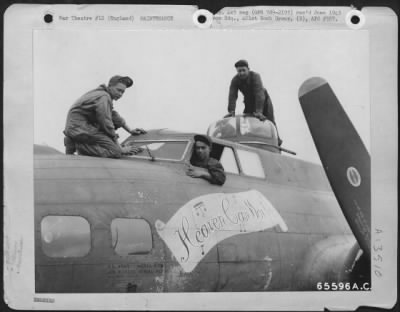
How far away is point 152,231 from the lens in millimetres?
4301

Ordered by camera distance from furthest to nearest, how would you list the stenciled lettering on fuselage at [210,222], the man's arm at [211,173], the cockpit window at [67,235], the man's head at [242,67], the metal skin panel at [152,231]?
the man's head at [242,67], the man's arm at [211,173], the stenciled lettering on fuselage at [210,222], the metal skin panel at [152,231], the cockpit window at [67,235]

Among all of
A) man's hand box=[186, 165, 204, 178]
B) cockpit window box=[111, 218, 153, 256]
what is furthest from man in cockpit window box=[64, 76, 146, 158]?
cockpit window box=[111, 218, 153, 256]

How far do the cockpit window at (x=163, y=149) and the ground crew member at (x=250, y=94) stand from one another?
0.43 meters

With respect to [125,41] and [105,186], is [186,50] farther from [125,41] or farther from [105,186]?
[105,186]

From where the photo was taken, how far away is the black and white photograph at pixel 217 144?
4391 mm

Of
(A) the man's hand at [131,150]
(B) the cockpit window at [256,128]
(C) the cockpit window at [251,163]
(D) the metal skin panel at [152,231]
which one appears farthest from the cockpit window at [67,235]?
(B) the cockpit window at [256,128]

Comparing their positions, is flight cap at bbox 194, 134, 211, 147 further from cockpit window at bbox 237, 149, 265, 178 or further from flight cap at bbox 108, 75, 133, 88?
flight cap at bbox 108, 75, 133, 88

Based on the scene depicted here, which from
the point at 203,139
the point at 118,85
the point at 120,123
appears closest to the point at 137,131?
the point at 120,123

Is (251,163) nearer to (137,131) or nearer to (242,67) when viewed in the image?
(242,67)

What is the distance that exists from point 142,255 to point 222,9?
183cm

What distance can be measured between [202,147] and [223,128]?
23 cm

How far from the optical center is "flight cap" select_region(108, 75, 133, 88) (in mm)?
4543

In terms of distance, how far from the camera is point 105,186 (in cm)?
430

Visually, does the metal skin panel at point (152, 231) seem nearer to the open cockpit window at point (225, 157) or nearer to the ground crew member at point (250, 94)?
the open cockpit window at point (225, 157)
